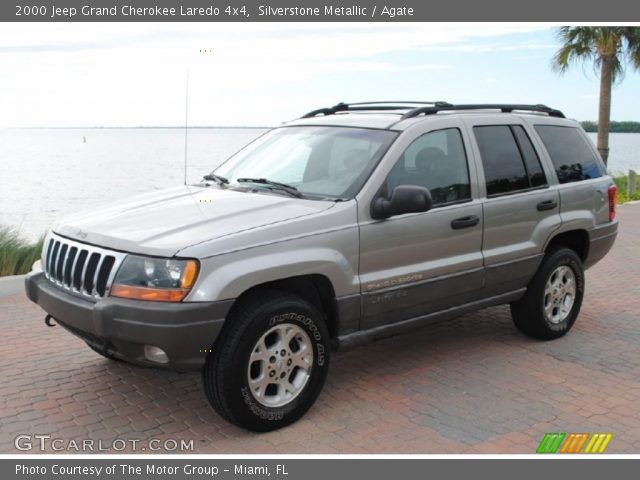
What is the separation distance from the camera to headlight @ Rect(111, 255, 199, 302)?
4.13 meters

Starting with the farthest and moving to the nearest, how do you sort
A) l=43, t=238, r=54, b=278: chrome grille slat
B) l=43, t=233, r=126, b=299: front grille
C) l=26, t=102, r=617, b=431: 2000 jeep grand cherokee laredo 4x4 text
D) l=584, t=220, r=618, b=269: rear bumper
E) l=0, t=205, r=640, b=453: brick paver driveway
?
l=584, t=220, r=618, b=269: rear bumper
l=43, t=238, r=54, b=278: chrome grille slat
l=0, t=205, r=640, b=453: brick paver driveway
l=43, t=233, r=126, b=299: front grille
l=26, t=102, r=617, b=431: 2000 jeep grand cherokee laredo 4x4 text

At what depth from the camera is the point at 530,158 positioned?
6.25 metres

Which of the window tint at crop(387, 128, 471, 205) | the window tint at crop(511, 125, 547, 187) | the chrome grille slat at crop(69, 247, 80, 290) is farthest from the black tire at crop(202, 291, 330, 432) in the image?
the window tint at crop(511, 125, 547, 187)

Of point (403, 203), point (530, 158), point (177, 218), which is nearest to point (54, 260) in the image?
point (177, 218)

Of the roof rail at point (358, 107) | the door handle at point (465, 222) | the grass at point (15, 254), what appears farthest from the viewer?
the grass at point (15, 254)

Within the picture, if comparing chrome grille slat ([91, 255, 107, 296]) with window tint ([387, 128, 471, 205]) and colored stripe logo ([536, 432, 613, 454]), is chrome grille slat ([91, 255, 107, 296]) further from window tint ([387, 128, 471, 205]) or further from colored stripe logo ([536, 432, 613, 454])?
colored stripe logo ([536, 432, 613, 454])

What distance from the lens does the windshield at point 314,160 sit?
202 inches

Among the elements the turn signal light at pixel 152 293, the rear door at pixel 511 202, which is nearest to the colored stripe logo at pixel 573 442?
the rear door at pixel 511 202

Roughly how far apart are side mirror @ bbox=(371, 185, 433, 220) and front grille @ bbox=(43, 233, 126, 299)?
1.68 meters

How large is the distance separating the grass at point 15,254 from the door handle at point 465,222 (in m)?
5.76

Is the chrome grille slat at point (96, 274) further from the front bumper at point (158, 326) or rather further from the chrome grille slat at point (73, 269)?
the chrome grille slat at point (73, 269)

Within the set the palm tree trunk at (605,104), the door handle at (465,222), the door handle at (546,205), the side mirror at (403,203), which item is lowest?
the door handle at (465,222)

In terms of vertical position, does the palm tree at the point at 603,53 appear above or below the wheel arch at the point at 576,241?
above

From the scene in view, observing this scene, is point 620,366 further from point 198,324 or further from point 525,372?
point 198,324
